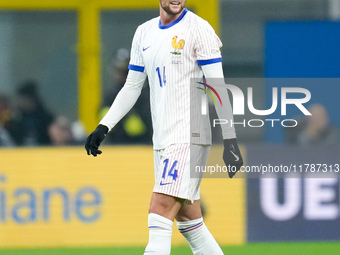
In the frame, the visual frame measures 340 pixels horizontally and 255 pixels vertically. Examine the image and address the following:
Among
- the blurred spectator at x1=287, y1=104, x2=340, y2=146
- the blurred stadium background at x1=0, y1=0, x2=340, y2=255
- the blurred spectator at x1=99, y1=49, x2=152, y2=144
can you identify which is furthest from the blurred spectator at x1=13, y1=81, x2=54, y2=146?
the blurred spectator at x1=287, y1=104, x2=340, y2=146

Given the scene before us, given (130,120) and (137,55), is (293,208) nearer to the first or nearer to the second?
(130,120)

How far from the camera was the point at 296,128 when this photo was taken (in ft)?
34.8

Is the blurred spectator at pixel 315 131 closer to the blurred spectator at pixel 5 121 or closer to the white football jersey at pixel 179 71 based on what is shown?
the blurred spectator at pixel 5 121

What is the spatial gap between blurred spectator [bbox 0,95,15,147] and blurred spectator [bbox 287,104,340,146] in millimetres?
2791

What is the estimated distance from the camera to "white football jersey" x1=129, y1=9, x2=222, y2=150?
641 centimetres

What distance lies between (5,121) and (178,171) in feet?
16.5

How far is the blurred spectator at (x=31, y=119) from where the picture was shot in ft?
36.1

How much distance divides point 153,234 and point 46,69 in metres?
5.88

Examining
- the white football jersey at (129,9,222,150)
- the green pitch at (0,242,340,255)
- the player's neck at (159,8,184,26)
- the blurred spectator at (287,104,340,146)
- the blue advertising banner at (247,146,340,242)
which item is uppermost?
the player's neck at (159,8,184,26)

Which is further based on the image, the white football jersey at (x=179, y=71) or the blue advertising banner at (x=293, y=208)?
the blue advertising banner at (x=293, y=208)

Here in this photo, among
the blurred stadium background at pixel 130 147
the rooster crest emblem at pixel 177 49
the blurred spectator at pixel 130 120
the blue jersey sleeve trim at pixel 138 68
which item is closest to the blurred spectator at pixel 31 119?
the blurred stadium background at pixel 130 147

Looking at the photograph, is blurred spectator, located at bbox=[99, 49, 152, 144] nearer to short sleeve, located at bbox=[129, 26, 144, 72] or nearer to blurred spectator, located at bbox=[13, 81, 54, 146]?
blurred spectator, located at bbox=[13, 81, 54, 146]

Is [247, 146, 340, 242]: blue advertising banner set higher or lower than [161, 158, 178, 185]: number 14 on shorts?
lower

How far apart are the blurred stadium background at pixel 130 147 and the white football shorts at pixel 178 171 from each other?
3124mm
